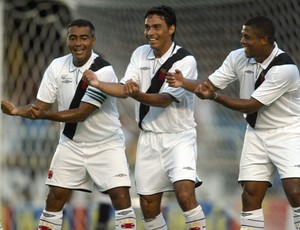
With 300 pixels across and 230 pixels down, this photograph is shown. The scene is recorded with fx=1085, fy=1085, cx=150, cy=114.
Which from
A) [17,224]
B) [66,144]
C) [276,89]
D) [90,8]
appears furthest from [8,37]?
[276,89]

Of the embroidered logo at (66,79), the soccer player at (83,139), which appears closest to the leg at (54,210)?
the soccer player at (83,139)

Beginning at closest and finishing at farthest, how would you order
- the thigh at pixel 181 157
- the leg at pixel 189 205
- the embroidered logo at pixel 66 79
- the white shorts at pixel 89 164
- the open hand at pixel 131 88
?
the open hand at pixel 131 88, the leg at pixel 189 205, the thigh at pixel 181 157, the white shorts at pixel 89 164, the embroidered logo at pixel 66 79

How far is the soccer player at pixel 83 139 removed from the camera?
31.9 ft

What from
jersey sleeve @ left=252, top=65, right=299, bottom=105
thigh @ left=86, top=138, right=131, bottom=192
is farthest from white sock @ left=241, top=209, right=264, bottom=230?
thigh @ left=86, top=138, right=131, bottom=192

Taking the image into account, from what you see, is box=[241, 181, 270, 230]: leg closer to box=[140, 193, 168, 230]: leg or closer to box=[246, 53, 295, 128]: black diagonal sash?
box=[246, 53, 295, 128]: black diagonal sash

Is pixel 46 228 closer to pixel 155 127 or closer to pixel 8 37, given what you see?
pixel 155 127

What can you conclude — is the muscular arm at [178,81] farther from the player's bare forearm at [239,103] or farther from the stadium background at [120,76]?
the stadium background at [120,76]

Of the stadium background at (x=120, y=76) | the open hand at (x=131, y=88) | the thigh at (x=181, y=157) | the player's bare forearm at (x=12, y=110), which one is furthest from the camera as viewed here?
the stadium background at (x=120, y=76)

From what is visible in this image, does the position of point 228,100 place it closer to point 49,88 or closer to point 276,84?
point 276,84

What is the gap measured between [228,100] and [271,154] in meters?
0.70

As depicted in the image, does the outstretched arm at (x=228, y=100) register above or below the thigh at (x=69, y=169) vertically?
above

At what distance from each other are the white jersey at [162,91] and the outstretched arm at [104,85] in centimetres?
32

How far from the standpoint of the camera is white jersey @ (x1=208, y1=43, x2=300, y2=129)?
30.7 ft

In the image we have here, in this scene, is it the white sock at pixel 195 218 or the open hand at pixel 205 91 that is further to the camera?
the white sock at pixel 195 218
